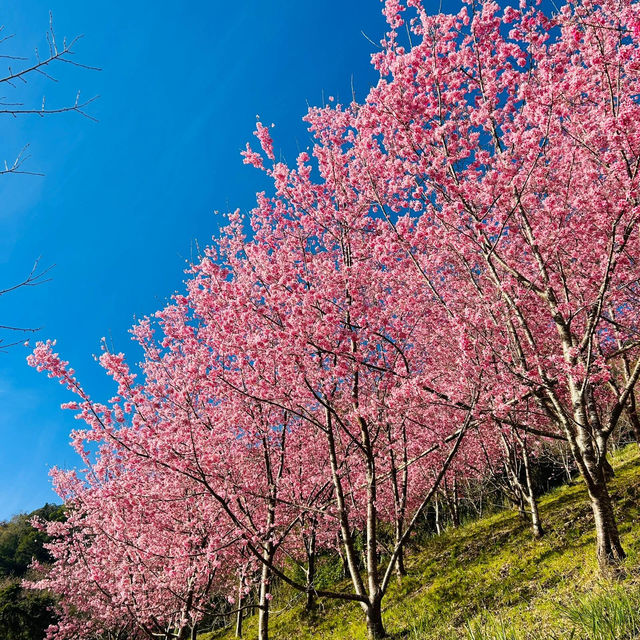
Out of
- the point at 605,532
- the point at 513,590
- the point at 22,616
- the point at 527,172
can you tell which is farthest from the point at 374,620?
the point at 22,616

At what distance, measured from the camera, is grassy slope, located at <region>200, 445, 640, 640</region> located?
438cm

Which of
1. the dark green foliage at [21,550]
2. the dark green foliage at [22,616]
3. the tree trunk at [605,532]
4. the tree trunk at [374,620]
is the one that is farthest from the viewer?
the dark green foliage at [21,550]

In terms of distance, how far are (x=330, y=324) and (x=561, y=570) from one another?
5.91m

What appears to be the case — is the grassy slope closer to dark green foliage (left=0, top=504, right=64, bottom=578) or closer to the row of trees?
the row of trees

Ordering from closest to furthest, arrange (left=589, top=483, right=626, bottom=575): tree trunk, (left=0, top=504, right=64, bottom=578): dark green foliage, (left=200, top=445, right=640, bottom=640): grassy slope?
(left=200, top=445, right=640, bottom=640): grassy slope
(left=589, top=483, right=626, bottom=575): tree trunk
(left=0, top=504, right=64, bottom=578): dark green foliage

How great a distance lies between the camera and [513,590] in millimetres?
7668

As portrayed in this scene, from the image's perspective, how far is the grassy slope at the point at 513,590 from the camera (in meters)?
4.38

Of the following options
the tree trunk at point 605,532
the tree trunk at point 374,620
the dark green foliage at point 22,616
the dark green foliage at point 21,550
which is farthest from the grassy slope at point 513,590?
the dark green foliage at point 21,550

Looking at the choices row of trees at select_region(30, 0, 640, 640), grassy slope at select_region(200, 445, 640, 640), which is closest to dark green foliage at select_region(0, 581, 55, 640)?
grassy slope at select_region(200, 445, 640, 640)

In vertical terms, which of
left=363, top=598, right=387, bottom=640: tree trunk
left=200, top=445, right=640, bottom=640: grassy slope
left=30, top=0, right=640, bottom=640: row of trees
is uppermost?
left=30, top=0, right=640, bottom=640: row of trees

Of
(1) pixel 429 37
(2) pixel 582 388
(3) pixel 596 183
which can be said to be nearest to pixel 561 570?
(2) pixel 582 388

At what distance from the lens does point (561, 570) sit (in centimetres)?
746

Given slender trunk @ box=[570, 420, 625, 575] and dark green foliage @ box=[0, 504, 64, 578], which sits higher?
dark green foliage @ box=[0, 504, 64, 578]

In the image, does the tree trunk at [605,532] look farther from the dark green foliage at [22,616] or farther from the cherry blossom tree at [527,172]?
the dark green foliage at [22,616]
